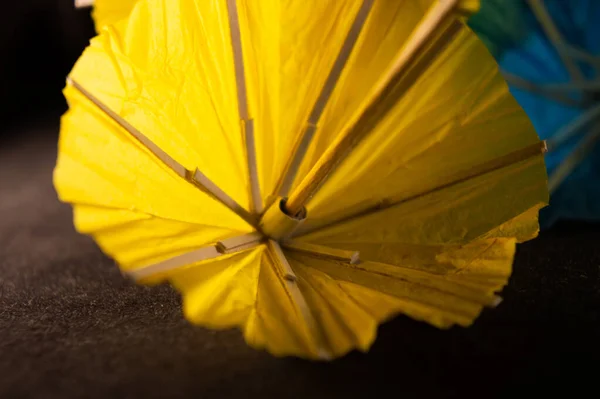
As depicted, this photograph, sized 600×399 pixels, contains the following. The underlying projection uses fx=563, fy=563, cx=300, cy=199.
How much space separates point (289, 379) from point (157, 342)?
8.6 inches

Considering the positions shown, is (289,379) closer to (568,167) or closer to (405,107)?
(405,107)

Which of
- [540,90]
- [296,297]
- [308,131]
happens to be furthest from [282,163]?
[540,90]

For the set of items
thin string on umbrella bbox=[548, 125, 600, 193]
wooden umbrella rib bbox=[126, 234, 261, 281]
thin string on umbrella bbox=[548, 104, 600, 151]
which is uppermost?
wooden umbrella rib bbox=[126, 234, 261, 281]

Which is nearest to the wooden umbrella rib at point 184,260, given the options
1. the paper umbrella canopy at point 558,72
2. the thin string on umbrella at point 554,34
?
the paper umbrella canopy at point 558,72

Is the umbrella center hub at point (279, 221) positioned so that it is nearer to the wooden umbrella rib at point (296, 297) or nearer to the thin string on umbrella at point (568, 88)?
the wooden umbrella rib at point (296, 297)

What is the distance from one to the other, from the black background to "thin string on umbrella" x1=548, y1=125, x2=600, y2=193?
14 centimetres

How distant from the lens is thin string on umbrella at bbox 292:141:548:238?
2.37 feet

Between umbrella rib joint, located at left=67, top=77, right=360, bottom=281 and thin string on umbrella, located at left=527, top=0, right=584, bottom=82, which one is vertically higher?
umbrella rib joint, located at left=67, top=77, right=360, bottom=281

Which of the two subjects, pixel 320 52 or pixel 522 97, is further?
pixel 522 97

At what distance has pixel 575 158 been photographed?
112 cm

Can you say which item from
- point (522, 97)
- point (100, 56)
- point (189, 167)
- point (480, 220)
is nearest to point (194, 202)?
point (189, 167)

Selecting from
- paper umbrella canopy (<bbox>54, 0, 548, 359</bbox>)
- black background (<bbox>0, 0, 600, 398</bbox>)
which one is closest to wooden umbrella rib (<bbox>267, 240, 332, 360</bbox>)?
paper umbrella canopy (<bbox>54, 0, 548, 359</bbox>)

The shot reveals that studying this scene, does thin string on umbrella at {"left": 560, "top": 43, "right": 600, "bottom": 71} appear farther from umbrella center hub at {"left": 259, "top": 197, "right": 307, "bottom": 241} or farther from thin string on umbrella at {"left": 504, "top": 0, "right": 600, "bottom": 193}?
umbrella center hub at {"left": 259, "top": 197, "right": 307, "bottom": 241}

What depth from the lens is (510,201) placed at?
0.74 meters
